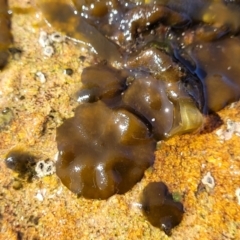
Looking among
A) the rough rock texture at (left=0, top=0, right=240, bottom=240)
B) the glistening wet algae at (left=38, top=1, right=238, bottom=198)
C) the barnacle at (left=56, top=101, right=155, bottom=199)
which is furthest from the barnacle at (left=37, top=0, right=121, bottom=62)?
Answer: the barnacle at (left=56, top=101, right=155, bottom=199)

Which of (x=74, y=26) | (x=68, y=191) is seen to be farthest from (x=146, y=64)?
(x=68, y=191)

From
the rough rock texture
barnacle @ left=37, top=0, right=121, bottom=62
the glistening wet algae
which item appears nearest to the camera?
the rough rock texture

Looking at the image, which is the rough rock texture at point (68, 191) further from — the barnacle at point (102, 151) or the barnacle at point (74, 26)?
the barnacle at point (74, 26)

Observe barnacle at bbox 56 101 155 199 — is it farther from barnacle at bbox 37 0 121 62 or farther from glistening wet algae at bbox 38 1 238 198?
barnacle at bbox 37 0 121 62

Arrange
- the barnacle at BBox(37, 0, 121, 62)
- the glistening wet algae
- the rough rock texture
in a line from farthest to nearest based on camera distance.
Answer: the barnacle at BBox(37, 0, 121, 62)
the glistening wet algae
the rough rock texture

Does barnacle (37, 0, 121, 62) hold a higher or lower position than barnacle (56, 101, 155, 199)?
higher

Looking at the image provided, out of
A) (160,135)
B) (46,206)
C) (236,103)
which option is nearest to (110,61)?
(160,135)

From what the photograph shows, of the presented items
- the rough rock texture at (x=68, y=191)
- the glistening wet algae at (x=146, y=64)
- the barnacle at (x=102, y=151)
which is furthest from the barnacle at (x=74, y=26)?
the barnacle at (x=102, y=151)

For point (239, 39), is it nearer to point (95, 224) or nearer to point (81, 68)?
point (81, 68)

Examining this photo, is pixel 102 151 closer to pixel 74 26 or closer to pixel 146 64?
pixel 146 64
